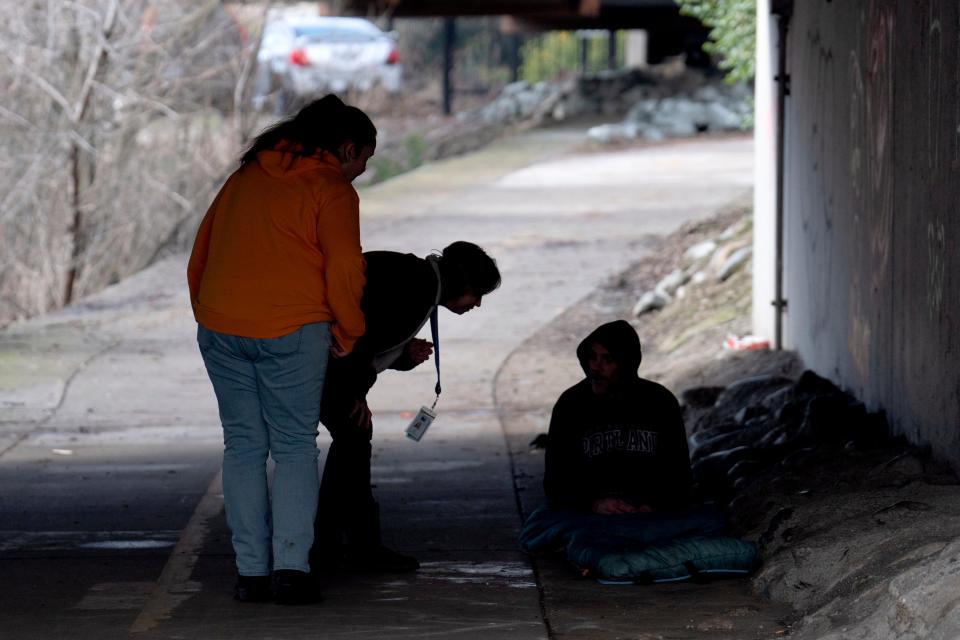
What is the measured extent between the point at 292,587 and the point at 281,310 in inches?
35.3

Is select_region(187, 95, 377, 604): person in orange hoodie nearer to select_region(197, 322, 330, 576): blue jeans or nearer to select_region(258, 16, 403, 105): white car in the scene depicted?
select_region(197, 322, 330, 576): blue jeans

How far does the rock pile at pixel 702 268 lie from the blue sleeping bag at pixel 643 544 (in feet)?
21.5

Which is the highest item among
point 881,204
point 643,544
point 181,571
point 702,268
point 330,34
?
point 330,34

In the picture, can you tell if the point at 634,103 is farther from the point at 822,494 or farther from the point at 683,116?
the point at 822,494

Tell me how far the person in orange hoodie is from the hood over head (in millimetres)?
1233

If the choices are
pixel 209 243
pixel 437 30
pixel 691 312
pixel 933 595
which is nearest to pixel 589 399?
pixel 209 243

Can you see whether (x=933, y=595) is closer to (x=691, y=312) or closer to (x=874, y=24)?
(x=874, y=24)

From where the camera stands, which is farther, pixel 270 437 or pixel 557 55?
pixel 557 55

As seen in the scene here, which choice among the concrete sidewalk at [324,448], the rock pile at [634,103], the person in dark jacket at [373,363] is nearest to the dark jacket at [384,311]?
the person in dark jacket at [373,363]

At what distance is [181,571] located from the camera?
5.74 m

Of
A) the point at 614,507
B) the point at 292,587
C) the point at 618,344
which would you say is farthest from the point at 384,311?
the point at 614,507

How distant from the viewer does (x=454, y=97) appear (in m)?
34.7

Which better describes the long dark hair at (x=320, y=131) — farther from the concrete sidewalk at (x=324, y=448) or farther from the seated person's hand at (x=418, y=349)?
the concrete sidewalk at (x=324, y=448)

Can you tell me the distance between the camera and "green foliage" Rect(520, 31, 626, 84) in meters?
35.9
